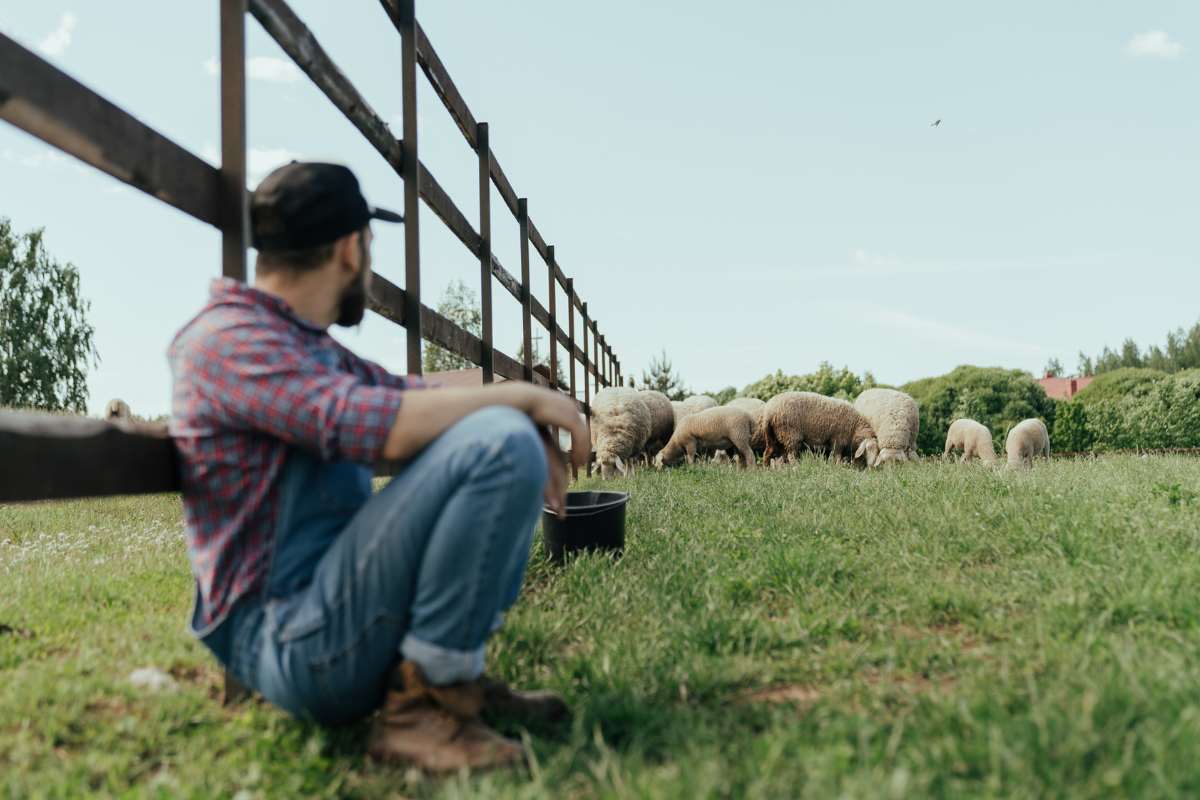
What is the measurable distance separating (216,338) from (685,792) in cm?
124

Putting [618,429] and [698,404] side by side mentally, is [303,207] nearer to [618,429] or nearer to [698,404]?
[618,429]

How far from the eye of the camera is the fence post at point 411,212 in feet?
10.9

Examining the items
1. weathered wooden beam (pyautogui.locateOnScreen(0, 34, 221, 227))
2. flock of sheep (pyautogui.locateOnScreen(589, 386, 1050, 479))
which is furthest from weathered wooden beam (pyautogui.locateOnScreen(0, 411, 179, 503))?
flock of sheep (pyautogui.locateOnScreen(589, 386, 1050, 479))

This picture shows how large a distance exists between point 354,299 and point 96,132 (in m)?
0.62

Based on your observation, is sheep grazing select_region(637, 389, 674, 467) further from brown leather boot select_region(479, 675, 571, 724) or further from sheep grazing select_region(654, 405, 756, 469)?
brown leather boot select_region(479, 675, 571, 724)

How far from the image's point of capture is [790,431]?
39.9 ft

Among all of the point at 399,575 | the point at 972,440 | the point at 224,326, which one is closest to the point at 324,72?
the point at 224,326

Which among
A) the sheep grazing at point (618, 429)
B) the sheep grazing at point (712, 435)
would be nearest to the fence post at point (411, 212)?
the sheep grazing at point (618, 429)

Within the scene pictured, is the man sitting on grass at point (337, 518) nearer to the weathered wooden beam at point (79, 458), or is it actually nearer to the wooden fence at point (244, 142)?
the weathered wooden beam at point (79, 458)

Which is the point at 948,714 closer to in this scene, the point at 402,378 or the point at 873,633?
the point at 873,633

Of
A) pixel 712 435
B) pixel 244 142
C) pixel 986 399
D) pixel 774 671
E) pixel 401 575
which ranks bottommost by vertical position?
pixel 774 671

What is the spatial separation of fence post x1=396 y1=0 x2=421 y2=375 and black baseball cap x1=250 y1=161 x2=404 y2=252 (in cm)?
173

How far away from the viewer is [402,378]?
75.0 inches

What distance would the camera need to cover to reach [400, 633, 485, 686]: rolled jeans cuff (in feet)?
4.66
